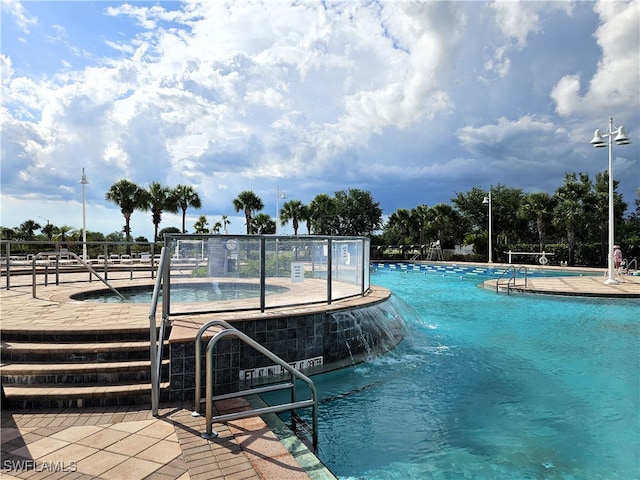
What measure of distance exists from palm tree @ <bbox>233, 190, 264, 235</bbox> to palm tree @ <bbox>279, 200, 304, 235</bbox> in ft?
8.25

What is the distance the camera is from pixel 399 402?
470 centimetres

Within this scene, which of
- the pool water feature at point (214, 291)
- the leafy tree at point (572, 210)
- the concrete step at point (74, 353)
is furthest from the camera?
the leafy tree at point (572, 210)

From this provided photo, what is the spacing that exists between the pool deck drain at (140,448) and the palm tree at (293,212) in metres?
41.1

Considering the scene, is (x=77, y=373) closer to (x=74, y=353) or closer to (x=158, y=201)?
(x=74, y=353)

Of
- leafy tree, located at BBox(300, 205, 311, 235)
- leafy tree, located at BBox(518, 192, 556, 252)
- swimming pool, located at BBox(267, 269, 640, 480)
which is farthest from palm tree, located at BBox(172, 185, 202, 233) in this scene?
swimming pool, located at BBox(267, 269, 640, 480)

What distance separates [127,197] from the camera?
33.4m

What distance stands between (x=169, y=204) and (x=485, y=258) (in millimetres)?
28130

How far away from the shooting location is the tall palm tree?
33062 millimetres

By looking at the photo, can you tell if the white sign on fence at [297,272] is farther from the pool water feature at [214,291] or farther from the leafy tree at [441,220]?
the leafy tree at [441,220]

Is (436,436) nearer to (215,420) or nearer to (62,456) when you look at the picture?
(215,420)

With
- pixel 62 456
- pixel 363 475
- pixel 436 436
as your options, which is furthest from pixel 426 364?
pixel 62 456

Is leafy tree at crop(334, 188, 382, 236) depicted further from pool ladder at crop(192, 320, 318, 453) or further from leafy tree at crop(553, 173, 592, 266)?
pool ladder at crop(192, 320, 318, 453)

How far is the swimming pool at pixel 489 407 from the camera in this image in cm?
339

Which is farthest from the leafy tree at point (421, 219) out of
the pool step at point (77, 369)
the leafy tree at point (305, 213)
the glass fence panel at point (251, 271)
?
the pool step at point (77, 369)
